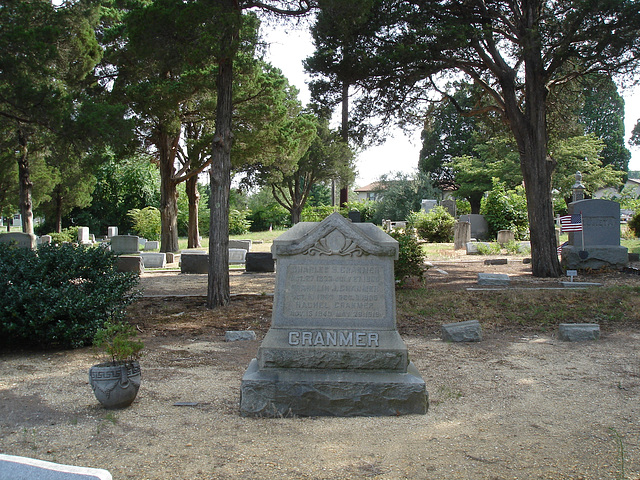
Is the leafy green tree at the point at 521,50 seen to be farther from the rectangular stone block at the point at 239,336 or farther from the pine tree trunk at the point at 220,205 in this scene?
the rectangular stone block at the point at 239,336

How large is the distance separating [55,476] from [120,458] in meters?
1.57

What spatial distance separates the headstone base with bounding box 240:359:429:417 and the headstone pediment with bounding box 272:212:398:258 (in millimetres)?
1089

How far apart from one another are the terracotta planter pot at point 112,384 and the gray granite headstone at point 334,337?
0.93 m

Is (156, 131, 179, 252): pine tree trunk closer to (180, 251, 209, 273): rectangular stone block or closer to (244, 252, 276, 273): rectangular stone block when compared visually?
(180, 251, 209, 273): rectangular stone block

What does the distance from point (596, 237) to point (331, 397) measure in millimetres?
12713

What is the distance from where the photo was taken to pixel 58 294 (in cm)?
634

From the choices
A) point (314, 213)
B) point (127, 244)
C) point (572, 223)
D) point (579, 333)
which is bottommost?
point (579, 333)

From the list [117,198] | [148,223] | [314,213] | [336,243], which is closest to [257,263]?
[336,243]

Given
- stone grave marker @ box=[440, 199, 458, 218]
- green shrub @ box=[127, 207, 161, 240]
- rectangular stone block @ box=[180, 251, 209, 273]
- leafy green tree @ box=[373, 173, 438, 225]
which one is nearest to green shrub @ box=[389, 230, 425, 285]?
rectangular stone block @ box=[180, 251, 209, 273]

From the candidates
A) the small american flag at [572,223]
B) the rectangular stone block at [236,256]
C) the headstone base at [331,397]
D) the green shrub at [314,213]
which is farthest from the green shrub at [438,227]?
the headstone base at [331,397]

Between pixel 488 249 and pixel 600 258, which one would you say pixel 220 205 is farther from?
pixel 488 249

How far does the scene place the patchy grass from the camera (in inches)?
324

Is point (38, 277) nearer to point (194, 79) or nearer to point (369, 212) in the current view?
point (194, 79)

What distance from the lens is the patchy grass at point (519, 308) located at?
8242 mm
